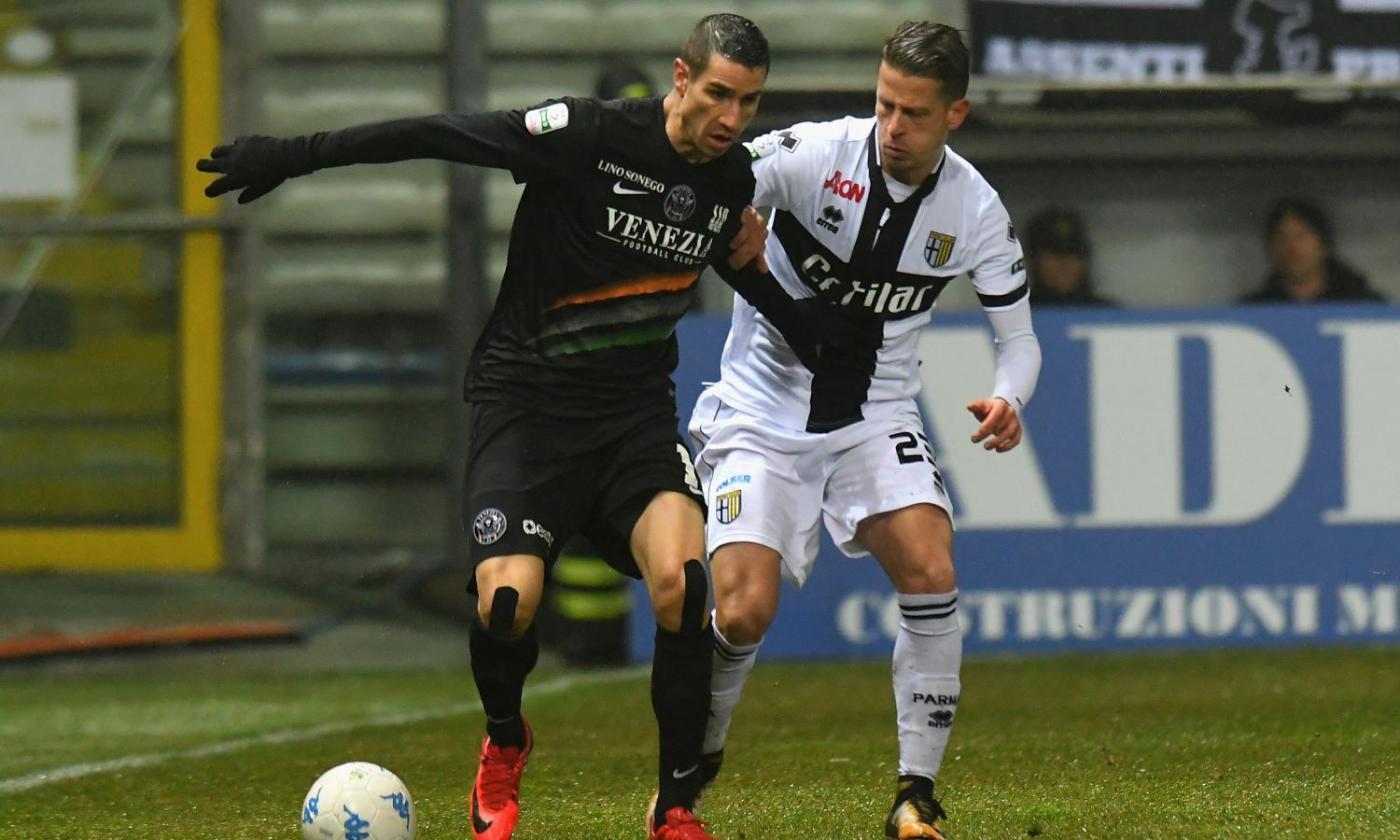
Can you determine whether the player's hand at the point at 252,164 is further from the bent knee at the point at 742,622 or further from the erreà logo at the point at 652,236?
the bent knee at the point at 742,622

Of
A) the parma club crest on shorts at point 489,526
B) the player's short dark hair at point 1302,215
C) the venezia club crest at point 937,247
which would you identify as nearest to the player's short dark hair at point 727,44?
the venezia club crest at point 937,247

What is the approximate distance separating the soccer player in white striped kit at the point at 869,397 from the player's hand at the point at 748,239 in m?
0.25

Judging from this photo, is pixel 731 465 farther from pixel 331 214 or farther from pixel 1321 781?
pixel 331 214

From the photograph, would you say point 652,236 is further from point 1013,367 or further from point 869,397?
point 1013,367

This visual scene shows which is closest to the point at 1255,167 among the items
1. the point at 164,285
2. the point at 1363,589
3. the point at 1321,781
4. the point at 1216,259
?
the point at 1216,259

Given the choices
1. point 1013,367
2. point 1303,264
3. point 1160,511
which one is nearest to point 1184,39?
point 1303,264

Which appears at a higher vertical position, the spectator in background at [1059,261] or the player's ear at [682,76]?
the player's ear at [682,76]

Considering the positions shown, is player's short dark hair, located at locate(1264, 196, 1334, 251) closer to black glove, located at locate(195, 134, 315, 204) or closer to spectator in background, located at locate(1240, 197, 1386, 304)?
spectator in background, located at locate(1240, 197, 1386, 304)

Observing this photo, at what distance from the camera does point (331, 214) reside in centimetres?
1331

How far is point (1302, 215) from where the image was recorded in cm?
1030

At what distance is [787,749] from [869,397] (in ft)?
5.70

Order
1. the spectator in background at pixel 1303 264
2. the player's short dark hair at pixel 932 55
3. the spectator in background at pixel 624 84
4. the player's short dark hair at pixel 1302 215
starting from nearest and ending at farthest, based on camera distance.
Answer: the player's short dark hair at pixel 932 55, the spectator in background at pixel 624 84, the spectator in background at pixel 1303 264, the player's short dark hair at pixel 1302 215

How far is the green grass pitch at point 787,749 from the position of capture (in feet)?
19.1

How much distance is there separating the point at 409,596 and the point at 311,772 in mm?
5177
